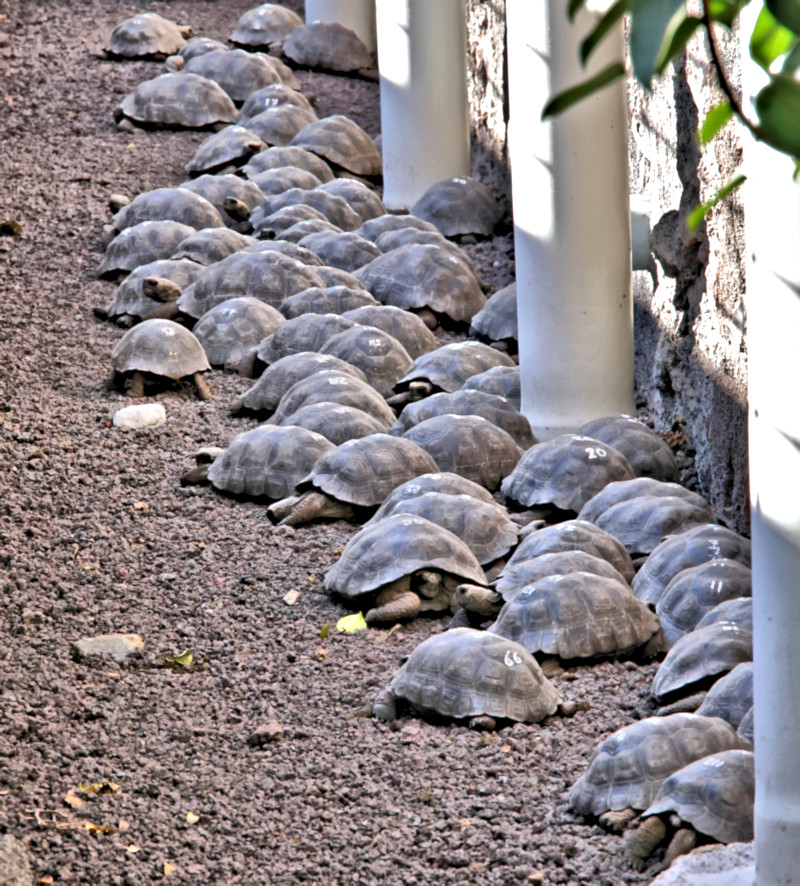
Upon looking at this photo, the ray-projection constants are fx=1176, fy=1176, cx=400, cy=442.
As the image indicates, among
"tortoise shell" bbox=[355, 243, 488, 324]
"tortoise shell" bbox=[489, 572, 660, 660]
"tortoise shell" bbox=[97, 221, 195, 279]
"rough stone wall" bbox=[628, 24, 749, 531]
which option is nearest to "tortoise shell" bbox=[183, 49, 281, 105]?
"tortoise shell" bbox=[97, 221, 195, 279]

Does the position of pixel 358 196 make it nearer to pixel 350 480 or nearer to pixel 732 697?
pixel 350 480

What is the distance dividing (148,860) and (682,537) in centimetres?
246

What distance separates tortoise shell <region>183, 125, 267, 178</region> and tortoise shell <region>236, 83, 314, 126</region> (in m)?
0.87

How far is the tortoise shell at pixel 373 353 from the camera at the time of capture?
23.4 ft

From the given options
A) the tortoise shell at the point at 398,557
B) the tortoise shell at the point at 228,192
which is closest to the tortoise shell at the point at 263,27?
the tortoise shell at the point at 228,192

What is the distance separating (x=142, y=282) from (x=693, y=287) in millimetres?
3921

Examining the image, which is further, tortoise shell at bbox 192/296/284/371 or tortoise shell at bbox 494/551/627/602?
tortoise shell at bbox 192/296/284/371

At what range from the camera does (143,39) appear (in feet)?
42.0

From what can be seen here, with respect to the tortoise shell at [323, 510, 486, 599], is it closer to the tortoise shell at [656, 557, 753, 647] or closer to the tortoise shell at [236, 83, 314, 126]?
the tortoise shell at [656, 557, 753, 647]

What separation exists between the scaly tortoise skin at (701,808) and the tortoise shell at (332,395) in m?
3.64

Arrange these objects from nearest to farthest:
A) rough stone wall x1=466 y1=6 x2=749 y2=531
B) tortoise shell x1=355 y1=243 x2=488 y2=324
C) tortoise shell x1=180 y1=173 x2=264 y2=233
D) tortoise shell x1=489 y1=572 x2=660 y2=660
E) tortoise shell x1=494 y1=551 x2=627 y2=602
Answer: tortoise shell x1=489 y1=572 x2=660 y2=660
tortoise shell x1=494 y1=551 x2=627 y2=602
rough stone wall x1=466 y1=6 x2=749 y2=531
tortoise shell x1=355 y1=243 x2=488 y2=324
tortoise shell x1=180 y1=173 x2=264 y2=233

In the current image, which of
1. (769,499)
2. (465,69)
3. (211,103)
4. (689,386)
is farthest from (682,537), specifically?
(211,103)

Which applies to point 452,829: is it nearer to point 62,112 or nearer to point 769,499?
point 769,499

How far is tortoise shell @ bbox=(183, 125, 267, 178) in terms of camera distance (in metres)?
10.5
